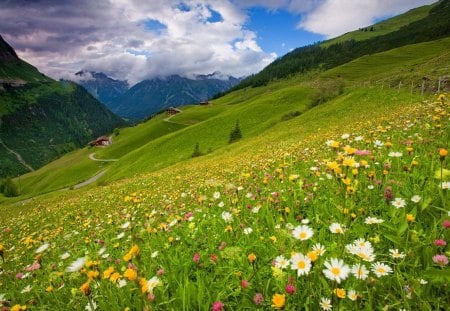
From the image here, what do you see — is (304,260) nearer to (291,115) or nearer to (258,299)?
(258,299)

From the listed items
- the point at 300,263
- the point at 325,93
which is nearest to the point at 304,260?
the point at 300,263

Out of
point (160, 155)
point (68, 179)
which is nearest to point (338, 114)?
point (160, 155)

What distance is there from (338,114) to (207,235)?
3239 cm

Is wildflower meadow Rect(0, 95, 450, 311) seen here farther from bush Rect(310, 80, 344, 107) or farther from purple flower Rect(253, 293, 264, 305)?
bush Rect(310, 80, 344, 107)

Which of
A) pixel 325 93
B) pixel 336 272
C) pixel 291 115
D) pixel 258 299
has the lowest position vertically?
pixel 291 115

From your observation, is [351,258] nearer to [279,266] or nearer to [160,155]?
[279,266]

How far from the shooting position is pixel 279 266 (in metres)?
2.63

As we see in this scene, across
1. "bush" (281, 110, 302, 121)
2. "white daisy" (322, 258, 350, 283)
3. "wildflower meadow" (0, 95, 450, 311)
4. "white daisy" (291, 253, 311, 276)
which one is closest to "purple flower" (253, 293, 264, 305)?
"wildflower meadow" (0, 95, 450, 311)

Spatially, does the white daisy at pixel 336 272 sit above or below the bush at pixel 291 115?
above

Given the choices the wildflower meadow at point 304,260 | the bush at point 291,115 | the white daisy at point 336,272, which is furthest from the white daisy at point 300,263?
the bush at point 291,115

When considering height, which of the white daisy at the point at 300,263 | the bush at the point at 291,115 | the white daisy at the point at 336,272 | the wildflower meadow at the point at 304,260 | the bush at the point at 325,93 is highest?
the white daisy at the point at 300,263

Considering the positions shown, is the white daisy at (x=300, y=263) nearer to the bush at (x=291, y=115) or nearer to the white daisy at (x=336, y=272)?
the white daisy at (x=336, y=272)

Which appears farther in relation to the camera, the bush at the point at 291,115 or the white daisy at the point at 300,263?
the bush at the point at 291,115

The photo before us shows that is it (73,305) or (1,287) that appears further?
(1,287)
